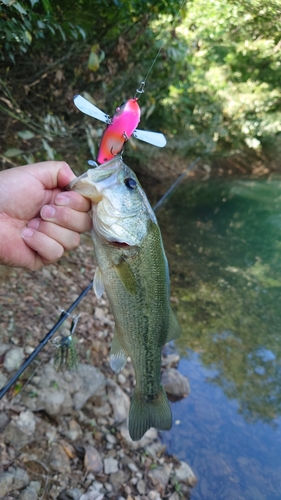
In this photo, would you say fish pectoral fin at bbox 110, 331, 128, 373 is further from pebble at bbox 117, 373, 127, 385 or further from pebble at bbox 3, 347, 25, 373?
pebble at bbox 117, 373, 127, 385

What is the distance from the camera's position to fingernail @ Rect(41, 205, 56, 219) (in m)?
1.70

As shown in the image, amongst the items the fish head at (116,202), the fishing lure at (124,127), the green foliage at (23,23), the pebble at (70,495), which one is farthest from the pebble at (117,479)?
the green foliage at (23,23)

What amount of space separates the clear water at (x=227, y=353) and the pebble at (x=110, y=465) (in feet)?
2.60

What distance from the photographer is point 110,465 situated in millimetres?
2977

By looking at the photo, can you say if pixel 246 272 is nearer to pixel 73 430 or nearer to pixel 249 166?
pixel 73 430

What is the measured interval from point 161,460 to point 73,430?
0.95m

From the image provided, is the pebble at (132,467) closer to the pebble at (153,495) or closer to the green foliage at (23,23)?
the pebble at (153,495)

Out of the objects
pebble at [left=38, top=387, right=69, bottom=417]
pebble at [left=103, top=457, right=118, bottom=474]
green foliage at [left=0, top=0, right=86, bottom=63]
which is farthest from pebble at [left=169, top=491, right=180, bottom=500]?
green foliage at [left=0, top=0, right=86, bottom=63]

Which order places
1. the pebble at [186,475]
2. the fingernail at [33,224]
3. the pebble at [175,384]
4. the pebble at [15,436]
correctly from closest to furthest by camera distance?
the fingernail at [33,224] < the pebble at [15,436] < the pebble at [186,475] < the pebble at [175,384]

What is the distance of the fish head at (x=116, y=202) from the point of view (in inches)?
60.6

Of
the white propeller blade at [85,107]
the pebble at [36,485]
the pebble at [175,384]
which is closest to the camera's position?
the white propeller blade at [85,107]

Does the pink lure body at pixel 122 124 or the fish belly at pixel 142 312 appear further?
the fish belly at pixel 142 312

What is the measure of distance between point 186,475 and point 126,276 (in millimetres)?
2531

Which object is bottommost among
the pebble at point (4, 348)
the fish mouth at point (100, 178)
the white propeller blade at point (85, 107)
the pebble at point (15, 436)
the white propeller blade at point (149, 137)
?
the pebble at point (15, 436)
